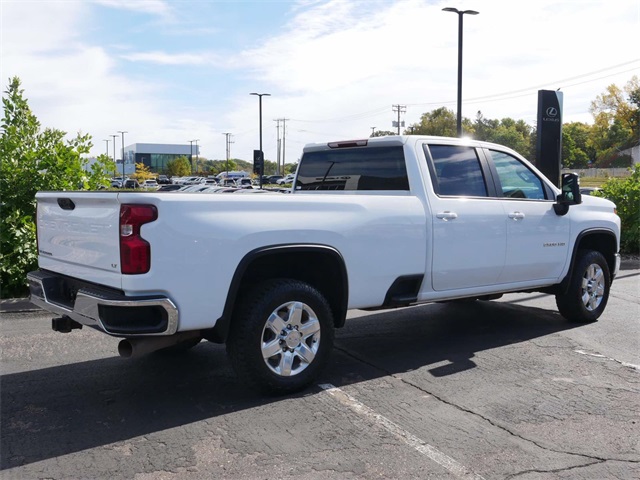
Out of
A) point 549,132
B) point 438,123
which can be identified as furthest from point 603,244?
point 438,123

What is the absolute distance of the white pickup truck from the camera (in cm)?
421

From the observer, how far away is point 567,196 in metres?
6.86

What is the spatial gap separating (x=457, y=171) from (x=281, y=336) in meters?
2.50

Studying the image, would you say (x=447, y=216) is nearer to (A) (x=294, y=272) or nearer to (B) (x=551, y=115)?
(A) (x=294, y=272)

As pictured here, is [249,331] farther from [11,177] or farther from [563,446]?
[11,177]

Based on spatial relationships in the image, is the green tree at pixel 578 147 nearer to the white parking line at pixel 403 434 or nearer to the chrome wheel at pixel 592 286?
the chrome wheel at pixel 592 286

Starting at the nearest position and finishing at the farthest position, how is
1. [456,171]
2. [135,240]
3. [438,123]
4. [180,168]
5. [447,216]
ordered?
[135,240]
[447,216]
[456,171]
[438,123]
[180,168]

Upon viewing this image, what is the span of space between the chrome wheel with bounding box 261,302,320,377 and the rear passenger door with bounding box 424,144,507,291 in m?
1.35

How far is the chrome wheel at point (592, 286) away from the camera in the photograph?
→ 729 centimetres

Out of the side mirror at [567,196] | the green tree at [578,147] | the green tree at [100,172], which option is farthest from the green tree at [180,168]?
the side mirror at [567,196]

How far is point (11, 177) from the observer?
890cm

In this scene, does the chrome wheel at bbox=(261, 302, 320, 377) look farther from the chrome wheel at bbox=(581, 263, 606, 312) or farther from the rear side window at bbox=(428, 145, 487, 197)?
the chrome wheel at bbox=(581, 263, 606, 312)

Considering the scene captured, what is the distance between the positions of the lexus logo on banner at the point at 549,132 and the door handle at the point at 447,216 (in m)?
10.4

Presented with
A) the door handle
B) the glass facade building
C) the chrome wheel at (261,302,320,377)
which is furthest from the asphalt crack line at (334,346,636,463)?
the glass facade building
